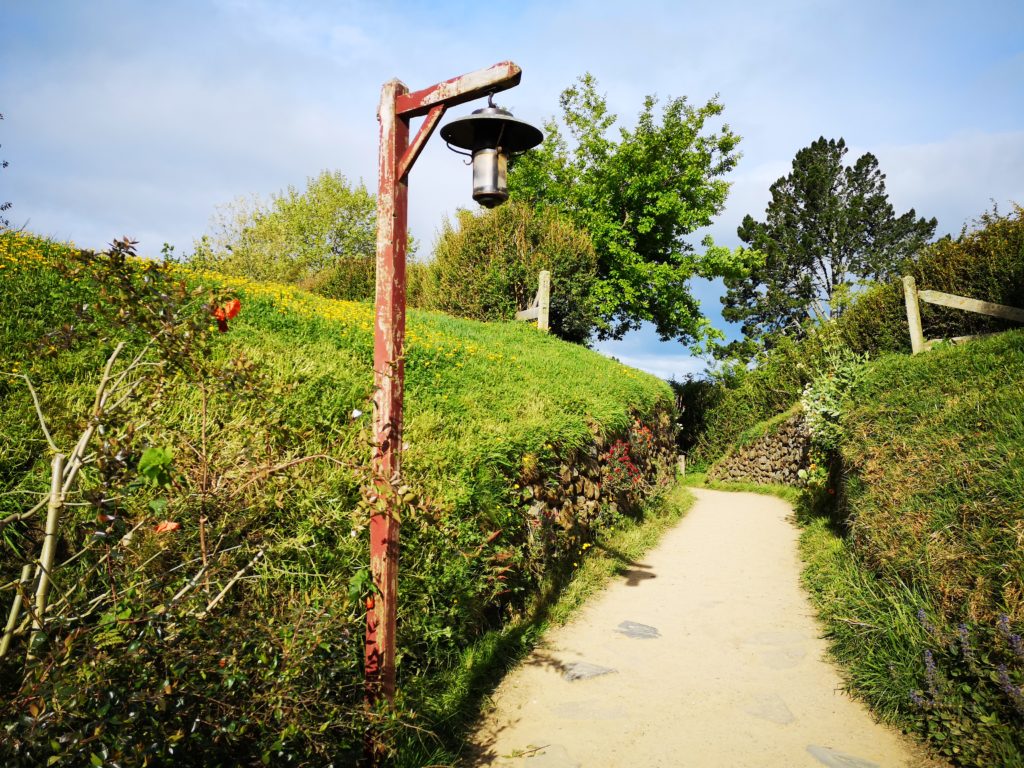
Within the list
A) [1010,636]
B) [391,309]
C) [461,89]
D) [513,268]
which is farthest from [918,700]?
[513,268]

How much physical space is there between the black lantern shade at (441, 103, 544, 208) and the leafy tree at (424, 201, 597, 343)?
35.0 feet

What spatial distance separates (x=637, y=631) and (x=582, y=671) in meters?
1.02

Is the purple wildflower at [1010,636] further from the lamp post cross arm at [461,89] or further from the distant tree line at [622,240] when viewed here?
the distant tree line at [622,240]

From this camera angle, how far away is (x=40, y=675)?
1.91m

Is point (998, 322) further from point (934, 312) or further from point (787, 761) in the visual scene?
point (787, 761)

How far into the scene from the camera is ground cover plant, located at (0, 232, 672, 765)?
2.27 meters

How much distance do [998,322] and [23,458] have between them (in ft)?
47.8

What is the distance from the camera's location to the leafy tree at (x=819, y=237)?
30.1 meters

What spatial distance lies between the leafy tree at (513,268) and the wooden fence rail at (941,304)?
7.12 meters

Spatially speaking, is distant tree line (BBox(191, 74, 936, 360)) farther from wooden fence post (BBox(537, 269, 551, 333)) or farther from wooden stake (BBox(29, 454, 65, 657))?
wooden stake (BBox(29, 454, 65, 657))

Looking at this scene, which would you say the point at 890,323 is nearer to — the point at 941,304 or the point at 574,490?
the point at 941,304

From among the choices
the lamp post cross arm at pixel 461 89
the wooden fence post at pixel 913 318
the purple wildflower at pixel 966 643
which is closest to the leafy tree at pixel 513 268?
the wooden fence post at pixel 913 318

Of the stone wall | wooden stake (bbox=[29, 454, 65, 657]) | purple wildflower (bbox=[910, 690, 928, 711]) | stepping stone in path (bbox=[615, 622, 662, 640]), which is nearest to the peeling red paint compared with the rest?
wooden stake (bbox=[29, 454, 65, 657])

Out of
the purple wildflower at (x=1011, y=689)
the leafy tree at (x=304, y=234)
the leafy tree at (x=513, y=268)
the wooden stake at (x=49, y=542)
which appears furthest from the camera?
the leafy tree at (x=304, y=234)
